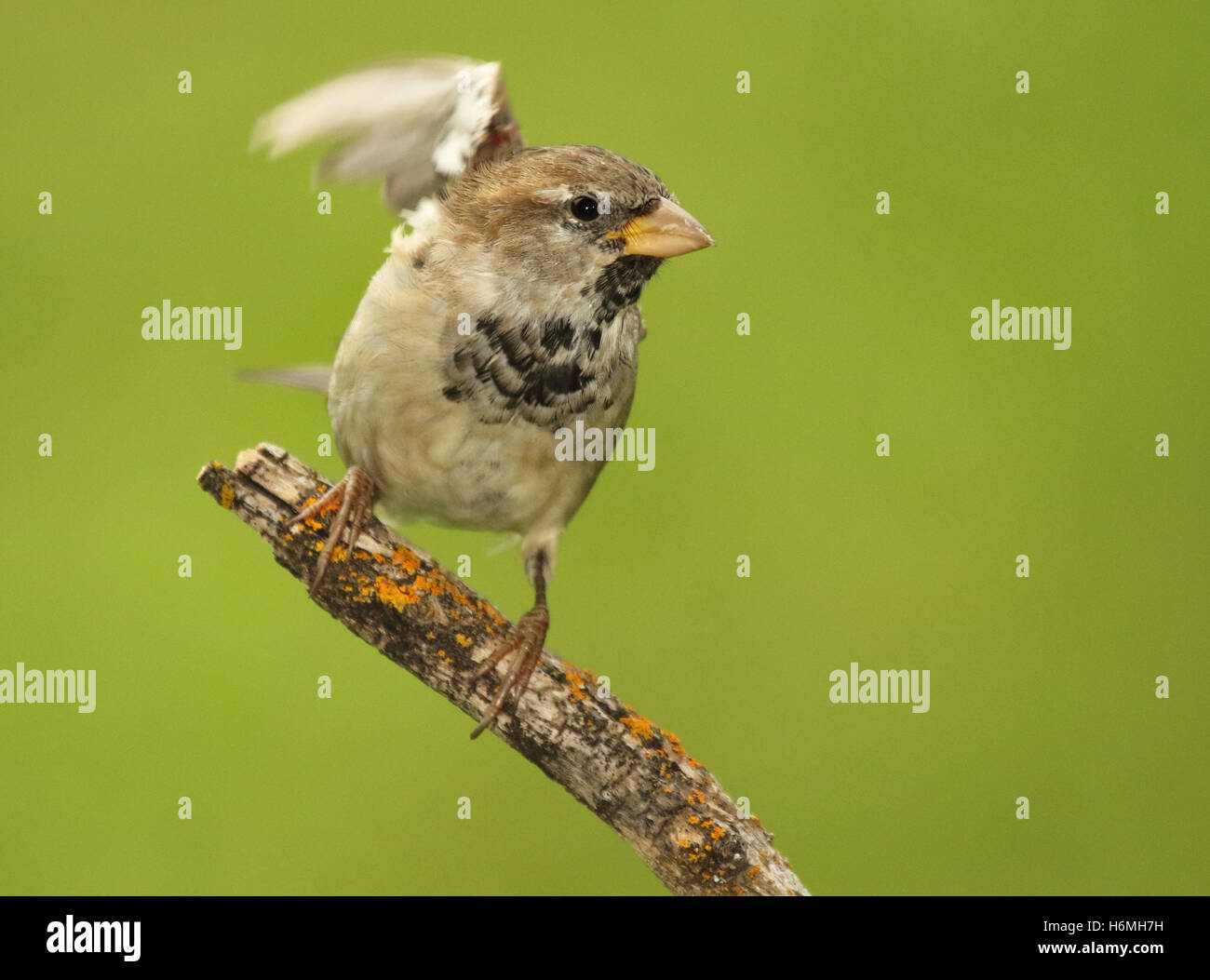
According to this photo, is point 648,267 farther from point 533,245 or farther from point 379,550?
point 379,550

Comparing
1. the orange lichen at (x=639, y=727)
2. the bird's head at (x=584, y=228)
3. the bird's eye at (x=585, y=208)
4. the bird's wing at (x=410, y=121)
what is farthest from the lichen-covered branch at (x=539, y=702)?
the bird's wing at (x=410, y=121)

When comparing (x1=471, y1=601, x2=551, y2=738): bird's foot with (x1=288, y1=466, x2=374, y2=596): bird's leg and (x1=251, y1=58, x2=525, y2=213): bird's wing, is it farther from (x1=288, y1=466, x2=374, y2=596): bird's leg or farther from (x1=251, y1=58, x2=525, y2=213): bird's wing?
(x1=251, y1=58, x2=525, y2=213): bird's wing

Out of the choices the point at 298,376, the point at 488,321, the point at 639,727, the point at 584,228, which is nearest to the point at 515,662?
the point at 639,727

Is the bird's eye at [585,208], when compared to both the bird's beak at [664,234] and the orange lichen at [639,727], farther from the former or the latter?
the orange lichen at [639,727]

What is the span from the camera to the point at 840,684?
148 inches

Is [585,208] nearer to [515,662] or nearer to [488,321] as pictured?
[488,321]

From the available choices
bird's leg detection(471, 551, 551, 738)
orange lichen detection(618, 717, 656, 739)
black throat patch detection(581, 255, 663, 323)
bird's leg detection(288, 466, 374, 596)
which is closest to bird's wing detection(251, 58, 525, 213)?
black throat patch detection(581, 255, 663, 323)

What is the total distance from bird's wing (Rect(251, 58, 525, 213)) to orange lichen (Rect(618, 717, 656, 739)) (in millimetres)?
1083

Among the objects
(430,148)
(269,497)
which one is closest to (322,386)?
(430,148)

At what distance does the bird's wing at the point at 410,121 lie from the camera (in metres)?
2.58

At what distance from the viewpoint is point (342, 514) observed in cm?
221

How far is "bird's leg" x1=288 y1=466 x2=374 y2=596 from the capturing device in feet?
7.16

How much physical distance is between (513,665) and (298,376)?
3.37 feet

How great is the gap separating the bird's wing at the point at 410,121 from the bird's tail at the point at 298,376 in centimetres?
44
